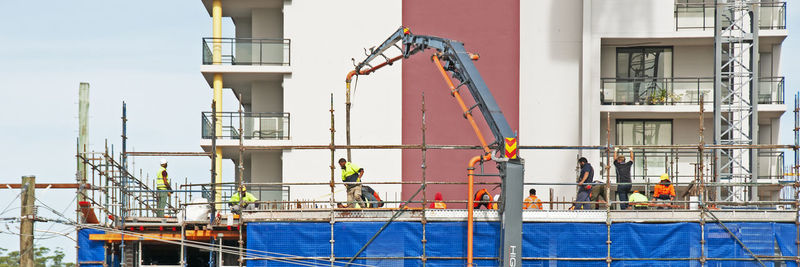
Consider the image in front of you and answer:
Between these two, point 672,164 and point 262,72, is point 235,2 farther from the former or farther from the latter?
point 672,164

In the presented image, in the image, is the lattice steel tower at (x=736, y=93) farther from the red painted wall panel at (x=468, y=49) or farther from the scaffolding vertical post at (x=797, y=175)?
the red painted wall panel at (x=468, y=49)

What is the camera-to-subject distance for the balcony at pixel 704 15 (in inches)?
→ 1658

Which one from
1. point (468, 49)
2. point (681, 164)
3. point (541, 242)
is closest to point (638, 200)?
point (541, 242)

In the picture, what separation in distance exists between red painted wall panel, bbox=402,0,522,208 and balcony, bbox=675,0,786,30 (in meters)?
5.27

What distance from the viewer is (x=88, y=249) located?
3272 centimetres

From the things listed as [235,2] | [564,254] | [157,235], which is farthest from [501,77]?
[157,235]

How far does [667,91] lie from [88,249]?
1959cm

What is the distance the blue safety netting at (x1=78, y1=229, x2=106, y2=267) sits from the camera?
32.7 metres

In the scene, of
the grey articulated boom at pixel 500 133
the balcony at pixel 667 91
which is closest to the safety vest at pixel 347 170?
the grey articulated boom at pixel 500 133

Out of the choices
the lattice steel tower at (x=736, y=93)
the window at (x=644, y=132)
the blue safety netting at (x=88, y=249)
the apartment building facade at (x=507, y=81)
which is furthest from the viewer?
the window at (x=644, y=132)

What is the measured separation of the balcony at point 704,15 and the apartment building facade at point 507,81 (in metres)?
0.05

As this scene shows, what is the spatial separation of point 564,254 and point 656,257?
2247mm

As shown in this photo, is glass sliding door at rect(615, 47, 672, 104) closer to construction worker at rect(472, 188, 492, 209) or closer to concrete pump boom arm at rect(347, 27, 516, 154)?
concrete pump boom arm at rect(347, 27, 516, 154)

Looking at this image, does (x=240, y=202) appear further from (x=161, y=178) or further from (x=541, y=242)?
(x=541, y=242)
